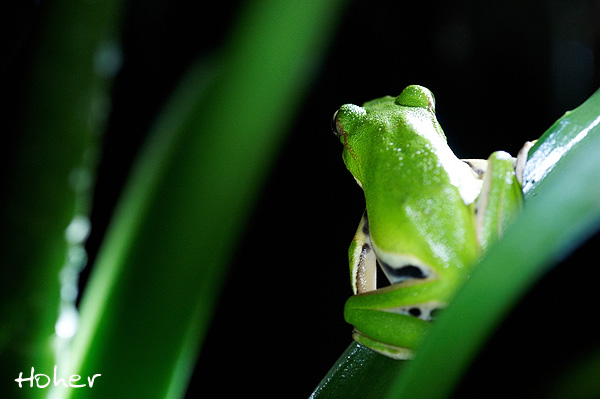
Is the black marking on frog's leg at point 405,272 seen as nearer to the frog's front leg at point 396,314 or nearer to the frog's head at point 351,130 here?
the frog's front leg at point 396,314

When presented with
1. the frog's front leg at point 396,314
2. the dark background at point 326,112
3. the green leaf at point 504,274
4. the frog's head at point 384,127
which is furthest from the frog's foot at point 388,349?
the dark background at point 326,112

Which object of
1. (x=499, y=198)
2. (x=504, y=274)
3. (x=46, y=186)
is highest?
(x=46, y=186)

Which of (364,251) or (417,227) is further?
(364,251)

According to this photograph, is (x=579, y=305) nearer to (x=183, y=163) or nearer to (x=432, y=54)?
(x=432, y=54)

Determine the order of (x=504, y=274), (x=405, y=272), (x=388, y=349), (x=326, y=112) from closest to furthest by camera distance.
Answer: (x=504, y=274)
(x=388, y=349)
(x=405, y=272)
(x=326, y=112)

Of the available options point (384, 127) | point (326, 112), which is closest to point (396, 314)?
point (384, 127)

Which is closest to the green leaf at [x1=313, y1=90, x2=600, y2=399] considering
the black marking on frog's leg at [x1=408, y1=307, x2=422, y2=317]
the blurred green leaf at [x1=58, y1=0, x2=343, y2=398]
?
the blurred green leaf at [x1=58, y1=0, x2=343, y2=398]

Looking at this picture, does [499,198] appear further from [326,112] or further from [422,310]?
[326,112]
